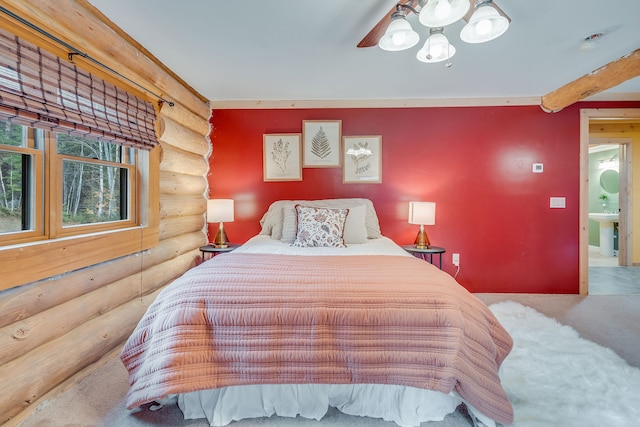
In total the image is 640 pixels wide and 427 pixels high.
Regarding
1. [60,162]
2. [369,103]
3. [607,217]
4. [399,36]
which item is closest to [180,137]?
[60,162]

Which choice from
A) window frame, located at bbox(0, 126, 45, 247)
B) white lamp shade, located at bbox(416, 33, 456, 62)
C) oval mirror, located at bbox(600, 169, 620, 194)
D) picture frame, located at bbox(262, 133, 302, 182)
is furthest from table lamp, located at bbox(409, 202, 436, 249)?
oval mirror, located at bbox(600, 169, 620, 194)

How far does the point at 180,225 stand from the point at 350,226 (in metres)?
1.71

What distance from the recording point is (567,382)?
5.72 feet

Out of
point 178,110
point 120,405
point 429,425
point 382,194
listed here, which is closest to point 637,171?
point 382,194

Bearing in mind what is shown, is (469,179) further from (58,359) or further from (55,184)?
(58,359)

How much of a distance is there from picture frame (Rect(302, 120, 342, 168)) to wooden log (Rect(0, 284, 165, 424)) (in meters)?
2.32

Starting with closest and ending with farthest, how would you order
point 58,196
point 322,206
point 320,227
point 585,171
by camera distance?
point 58,196
point 320,227
point 322,206
point 585,171

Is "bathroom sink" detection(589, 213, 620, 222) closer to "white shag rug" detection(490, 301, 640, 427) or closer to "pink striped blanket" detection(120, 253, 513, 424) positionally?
"white shag rug" detection(490, 301, 640, 427)

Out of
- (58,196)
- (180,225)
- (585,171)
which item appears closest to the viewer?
(58,196)

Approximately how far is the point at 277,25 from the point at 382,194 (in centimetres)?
210

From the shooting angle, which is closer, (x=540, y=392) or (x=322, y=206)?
(x=540, y=392)

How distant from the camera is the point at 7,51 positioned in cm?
130

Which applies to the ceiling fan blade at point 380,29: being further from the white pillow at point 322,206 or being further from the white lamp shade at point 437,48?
the white pillow at point 322,206

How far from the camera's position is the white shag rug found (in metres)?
1.48
